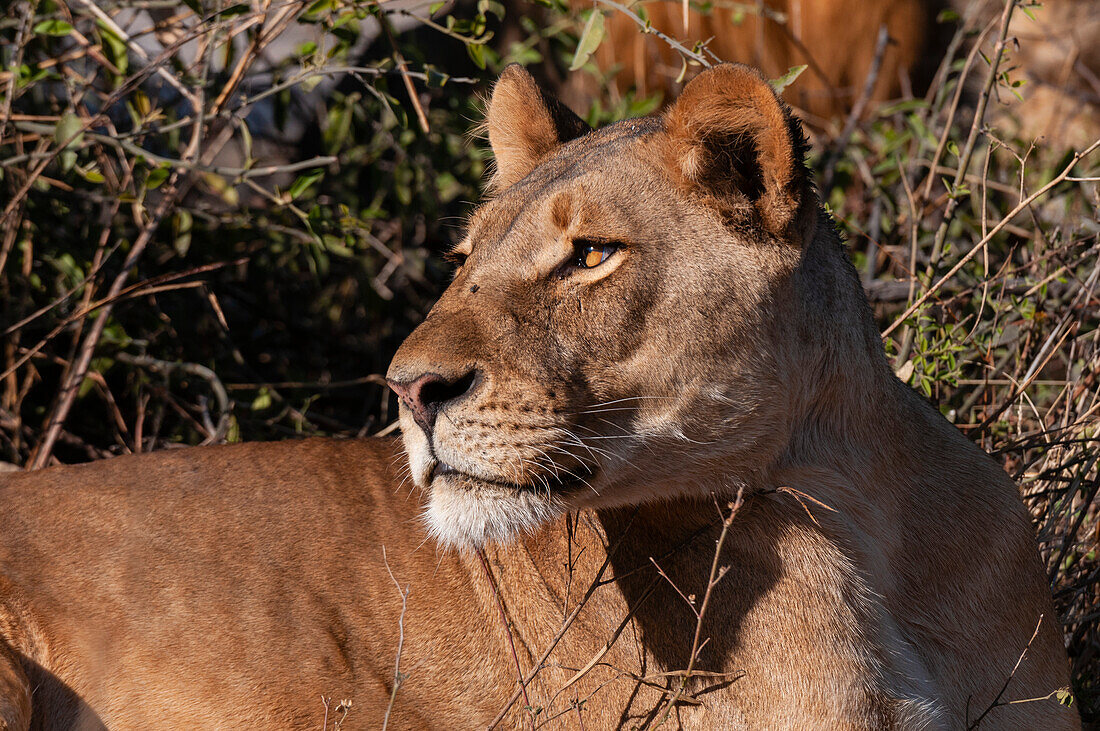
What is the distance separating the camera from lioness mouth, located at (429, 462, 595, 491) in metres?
2.24

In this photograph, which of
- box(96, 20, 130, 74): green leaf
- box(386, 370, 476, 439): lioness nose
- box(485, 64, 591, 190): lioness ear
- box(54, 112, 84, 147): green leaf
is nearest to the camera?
box(386, 370, 476, 439): lioness nose

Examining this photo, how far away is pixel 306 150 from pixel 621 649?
4396 mm

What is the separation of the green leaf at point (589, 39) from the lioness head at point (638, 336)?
796 mm

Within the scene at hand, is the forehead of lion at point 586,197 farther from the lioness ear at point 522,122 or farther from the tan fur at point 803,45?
the tan fur at point 803,45

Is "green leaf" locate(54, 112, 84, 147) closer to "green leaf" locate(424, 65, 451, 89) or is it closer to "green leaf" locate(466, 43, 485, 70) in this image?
"green leaf" locate(424, 65, 451, 89)

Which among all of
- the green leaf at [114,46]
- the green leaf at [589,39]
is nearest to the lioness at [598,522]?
the green leaf at [589,39]

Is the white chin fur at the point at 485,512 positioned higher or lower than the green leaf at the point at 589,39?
lower

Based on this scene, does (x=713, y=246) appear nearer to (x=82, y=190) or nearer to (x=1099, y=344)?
(x=1099, y=344)

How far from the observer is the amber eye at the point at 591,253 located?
2.39 m

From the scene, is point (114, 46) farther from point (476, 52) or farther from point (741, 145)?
point (741, 145)

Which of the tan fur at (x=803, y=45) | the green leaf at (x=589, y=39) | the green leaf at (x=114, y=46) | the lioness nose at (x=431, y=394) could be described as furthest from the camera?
the tan fur at (x=803, y=45)

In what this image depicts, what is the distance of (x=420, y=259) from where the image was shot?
591 centimetres

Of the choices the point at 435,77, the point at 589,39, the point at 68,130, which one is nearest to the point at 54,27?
the point at 68,130

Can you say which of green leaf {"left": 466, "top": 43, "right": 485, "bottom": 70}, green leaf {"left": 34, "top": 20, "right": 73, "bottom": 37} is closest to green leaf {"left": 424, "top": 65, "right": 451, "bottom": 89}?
green leaf {"left": 466, "top": 43, "right": 485, "bottom": 70}
